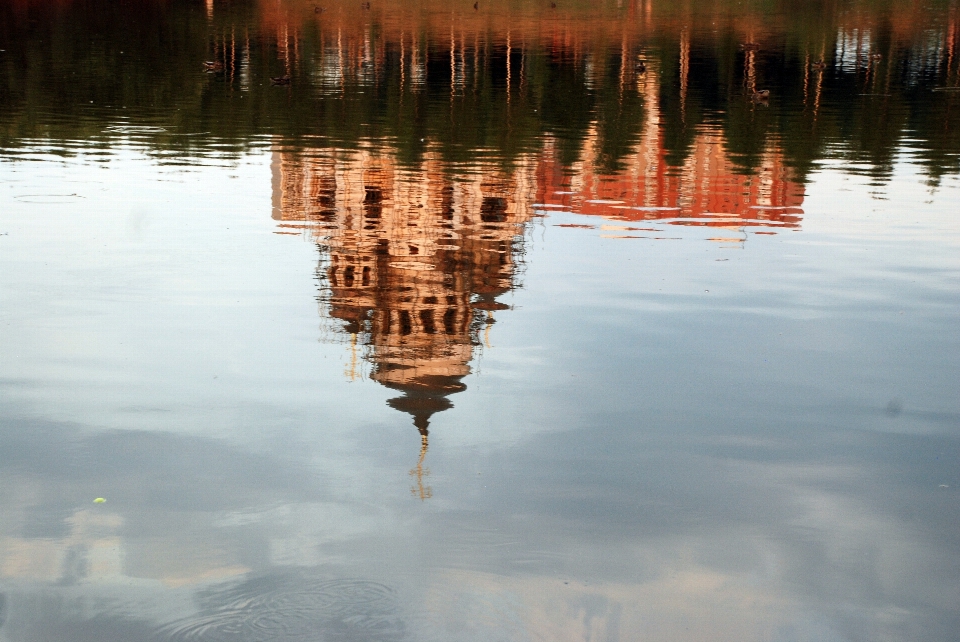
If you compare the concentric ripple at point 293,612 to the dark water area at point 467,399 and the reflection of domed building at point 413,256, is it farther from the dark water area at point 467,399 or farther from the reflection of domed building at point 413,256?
the reflection of domed building at point 413,256

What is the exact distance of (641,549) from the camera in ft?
34.0

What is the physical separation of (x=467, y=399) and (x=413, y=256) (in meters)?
7.95

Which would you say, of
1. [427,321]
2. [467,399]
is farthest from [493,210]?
[467,399]

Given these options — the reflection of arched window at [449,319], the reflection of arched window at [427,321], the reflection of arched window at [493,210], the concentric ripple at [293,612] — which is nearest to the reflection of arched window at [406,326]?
the reflection of arched window at [427,321]

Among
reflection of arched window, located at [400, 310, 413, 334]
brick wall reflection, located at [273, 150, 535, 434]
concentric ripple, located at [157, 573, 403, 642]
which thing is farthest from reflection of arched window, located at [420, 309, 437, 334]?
concentric ripple, located at [157, 573, 403, 642]

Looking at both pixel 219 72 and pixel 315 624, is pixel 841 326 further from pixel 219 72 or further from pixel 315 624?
pixel 219 72

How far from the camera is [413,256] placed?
22312 millimetres

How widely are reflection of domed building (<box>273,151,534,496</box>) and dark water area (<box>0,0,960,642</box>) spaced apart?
96 mm

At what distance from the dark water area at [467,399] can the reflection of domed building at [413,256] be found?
0.31 feet

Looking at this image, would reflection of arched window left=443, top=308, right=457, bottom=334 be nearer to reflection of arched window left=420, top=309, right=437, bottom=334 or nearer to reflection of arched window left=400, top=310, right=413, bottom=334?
reflection of arched window left=420, top=309, right=437, bottom=334

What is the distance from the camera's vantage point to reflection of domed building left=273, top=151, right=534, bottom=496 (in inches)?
631

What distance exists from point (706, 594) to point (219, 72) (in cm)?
7332

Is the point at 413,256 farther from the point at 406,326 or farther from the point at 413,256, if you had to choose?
the point at 406,326

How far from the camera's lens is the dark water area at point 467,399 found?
958cm
